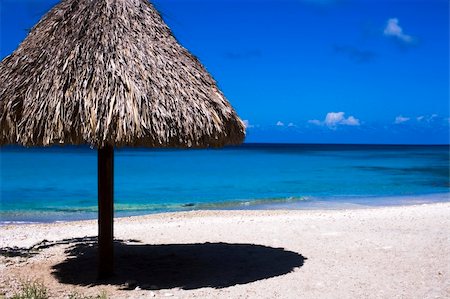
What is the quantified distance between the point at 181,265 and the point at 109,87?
8.95 ft

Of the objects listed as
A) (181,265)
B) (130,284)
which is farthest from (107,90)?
(181,265)

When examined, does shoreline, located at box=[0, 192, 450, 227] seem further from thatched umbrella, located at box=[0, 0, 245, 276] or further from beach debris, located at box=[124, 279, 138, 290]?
thatched umbrella, located at box=[0, 0, 245, 276]

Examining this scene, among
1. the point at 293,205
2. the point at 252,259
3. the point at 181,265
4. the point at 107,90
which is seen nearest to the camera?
the point at 107,90

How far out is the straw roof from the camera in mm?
5336

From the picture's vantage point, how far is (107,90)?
17.7ft

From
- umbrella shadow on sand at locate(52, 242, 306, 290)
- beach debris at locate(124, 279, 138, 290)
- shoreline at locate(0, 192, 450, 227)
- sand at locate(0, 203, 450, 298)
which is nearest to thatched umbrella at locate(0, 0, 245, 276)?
beach debris at locate(124, 279, 138, 290)

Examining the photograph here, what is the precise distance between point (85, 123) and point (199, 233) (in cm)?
475

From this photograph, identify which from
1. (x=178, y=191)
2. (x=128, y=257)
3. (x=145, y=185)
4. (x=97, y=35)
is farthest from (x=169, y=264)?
(x=145, y=185)

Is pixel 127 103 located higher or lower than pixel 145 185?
higher

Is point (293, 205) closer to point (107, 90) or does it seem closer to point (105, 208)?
point (105, 208)

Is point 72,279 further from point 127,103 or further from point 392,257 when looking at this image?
point 392,257

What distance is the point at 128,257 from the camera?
7629mm

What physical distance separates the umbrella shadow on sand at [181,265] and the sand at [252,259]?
0.04 feet

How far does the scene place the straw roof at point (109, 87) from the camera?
534 cm
